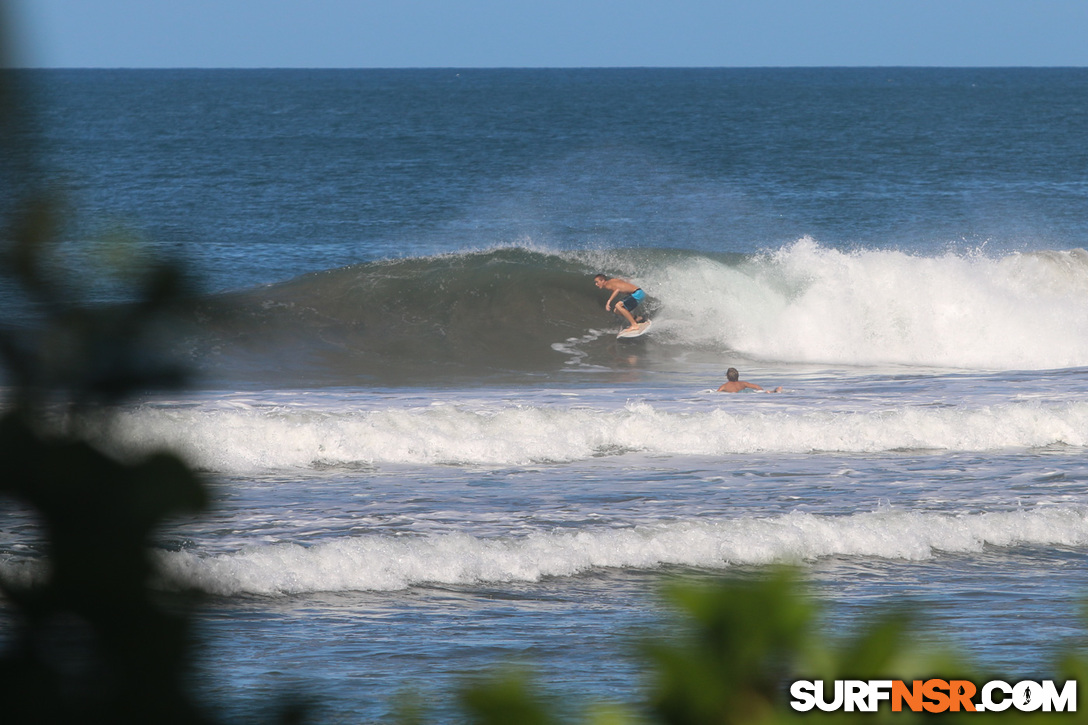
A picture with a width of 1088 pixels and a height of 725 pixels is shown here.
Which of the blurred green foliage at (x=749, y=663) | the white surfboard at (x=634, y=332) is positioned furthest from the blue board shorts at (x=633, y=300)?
the blurred green foliage at (x=749, y=663)

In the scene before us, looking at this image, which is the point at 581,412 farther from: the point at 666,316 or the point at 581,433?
the point at 666,316

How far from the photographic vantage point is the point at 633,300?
21.7 metres

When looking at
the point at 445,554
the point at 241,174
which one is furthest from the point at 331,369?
the point at 241,174

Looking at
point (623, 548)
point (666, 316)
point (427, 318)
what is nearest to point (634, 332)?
point (666, 316)

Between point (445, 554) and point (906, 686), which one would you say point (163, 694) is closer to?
point (906, 686)

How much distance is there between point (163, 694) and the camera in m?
0.76

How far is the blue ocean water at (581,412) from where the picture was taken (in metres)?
5.73

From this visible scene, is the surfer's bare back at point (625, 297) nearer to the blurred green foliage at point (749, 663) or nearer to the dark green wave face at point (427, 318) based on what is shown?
the dark green wave face at point (427, 318)

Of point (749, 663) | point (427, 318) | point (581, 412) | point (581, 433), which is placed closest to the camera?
point (749, 663)

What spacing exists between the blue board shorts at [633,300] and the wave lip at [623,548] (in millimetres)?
12901

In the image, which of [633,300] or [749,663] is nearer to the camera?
[749,663]

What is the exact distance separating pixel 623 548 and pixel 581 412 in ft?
15.5

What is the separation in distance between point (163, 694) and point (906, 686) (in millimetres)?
460

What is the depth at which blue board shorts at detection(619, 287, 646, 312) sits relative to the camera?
848 inches
